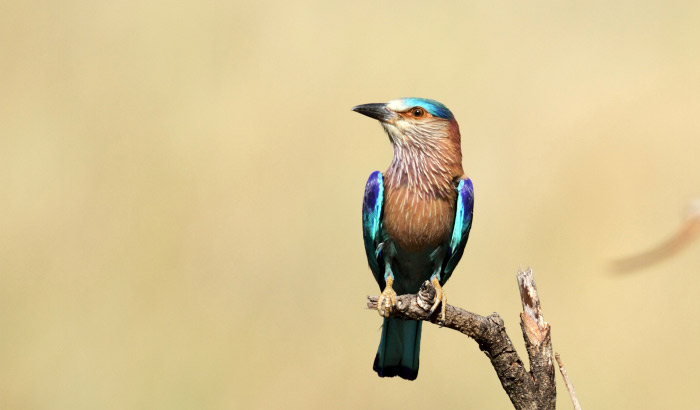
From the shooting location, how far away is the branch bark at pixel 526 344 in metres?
2.95

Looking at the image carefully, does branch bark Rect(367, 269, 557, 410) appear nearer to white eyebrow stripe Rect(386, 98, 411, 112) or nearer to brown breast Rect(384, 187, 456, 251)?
brown breast Rect(384, 187, 456, 251)

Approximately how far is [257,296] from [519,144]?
2608mm

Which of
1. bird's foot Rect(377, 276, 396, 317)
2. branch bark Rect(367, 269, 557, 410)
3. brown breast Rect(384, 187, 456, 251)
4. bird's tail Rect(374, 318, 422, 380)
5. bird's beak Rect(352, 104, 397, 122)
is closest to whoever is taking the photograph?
branch bark Rect(367, 269, 557, 410)

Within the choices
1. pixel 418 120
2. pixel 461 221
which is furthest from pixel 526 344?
pixel 418 120

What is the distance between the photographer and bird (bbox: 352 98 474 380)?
3.93m

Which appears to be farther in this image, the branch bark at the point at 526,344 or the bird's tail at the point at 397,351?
the bird's tail at the point at 397,351

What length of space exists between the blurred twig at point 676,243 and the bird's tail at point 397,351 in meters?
2.74

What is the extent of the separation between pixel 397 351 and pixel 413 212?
25.4 inches

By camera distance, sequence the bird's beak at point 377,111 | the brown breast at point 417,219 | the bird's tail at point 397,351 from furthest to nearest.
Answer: the bird's beak at point 377,111, the bird's tail at point 397,351, the brown breast at point 417,219

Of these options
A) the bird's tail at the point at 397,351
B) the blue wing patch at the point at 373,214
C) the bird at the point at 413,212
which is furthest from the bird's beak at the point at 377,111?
the bird's tail at the point at 397,351

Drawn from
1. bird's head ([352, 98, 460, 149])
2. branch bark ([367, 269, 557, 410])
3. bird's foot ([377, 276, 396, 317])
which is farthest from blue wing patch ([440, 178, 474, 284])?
branch bark ([367, 269, 557, 410])

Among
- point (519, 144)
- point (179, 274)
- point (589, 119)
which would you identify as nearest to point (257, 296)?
point (179, 274)

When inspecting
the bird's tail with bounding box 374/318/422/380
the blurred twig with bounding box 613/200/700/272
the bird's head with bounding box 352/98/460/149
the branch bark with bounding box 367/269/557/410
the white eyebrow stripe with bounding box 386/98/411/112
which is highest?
the white eyebrow stripe with bounding box 386/98/411/112

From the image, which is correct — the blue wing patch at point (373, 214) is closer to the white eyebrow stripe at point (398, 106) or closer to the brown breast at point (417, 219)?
the brown breast at point (417, 219)
